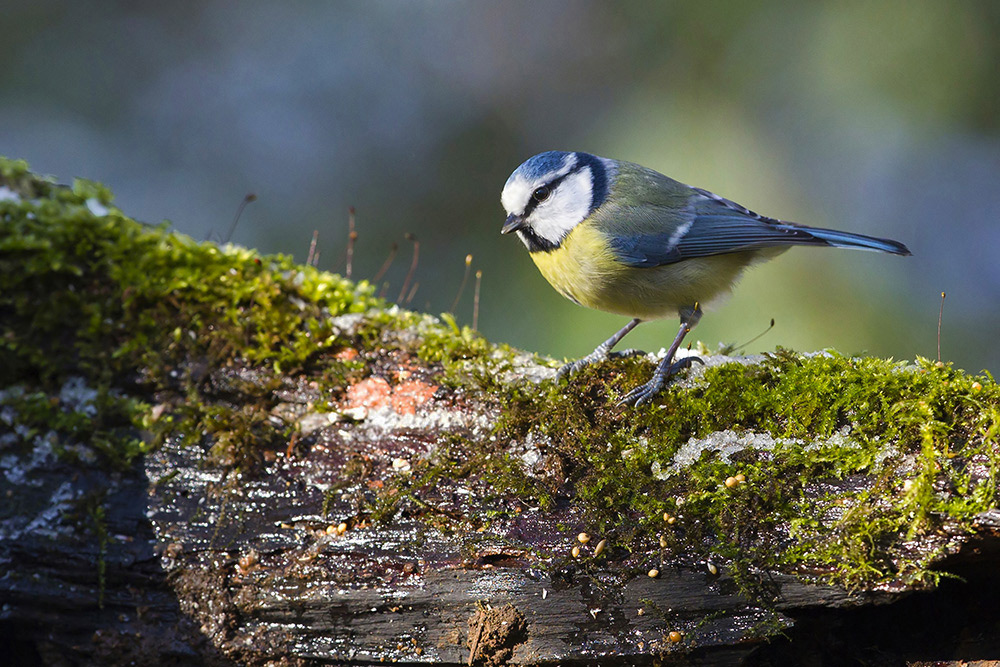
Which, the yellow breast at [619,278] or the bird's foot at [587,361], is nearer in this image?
the bird's foot at [587,361]

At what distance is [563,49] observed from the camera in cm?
591

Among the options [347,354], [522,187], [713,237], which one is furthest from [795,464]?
[347,354]

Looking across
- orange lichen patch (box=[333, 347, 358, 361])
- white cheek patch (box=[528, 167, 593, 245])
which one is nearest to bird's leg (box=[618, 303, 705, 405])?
white cheek patch (box=[528, 167, 593, 245])

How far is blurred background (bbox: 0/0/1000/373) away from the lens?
430 centimetres

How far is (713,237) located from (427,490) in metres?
1.47

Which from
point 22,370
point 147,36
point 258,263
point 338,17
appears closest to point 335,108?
point 338,17

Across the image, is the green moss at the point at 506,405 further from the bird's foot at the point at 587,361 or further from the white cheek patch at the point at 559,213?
the white cheek patch at the point at 559,213

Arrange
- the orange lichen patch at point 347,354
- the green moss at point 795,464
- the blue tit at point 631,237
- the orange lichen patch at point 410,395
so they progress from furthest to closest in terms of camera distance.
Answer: the blue tit at point 631,237 → the orange lichen patch at point 347,354 → the orange lichen patch at point 410,395 → the green moss at point 795,464

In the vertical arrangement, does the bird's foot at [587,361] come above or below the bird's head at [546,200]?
below

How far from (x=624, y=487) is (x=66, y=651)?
1719 mm

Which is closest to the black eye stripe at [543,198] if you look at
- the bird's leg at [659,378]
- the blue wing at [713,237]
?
the blue wing at [713,237]

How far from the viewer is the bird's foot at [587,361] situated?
213cm

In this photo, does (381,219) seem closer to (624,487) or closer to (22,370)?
(22,370)

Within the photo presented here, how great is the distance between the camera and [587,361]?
7.31ft
